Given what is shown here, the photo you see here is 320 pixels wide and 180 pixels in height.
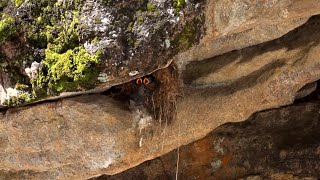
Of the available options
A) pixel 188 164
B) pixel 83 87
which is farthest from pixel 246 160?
pixel 83 87

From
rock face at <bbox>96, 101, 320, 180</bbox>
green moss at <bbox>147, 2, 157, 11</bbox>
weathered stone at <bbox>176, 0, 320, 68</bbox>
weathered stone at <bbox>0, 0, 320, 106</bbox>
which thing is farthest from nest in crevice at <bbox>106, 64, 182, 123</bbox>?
rock face at <bbox>96, 101, 320, 180</bbox>

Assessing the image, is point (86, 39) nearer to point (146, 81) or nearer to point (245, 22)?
point (146, 81)

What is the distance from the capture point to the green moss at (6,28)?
3418mm

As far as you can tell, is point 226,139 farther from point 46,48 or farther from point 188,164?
point 46,48

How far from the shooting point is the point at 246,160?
5449 mm

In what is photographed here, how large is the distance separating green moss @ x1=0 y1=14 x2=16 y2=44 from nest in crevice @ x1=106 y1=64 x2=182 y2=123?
1.10 meters

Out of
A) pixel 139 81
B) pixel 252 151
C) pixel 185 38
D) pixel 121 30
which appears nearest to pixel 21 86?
pixel 121 30

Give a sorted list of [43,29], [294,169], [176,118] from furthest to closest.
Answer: [294,169], [176,118], [43,29]

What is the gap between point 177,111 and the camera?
14.5 feet

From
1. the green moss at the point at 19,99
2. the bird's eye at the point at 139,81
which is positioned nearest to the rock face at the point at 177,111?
the bird's eye at the point at 139,81

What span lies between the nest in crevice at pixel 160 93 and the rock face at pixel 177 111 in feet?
0.18

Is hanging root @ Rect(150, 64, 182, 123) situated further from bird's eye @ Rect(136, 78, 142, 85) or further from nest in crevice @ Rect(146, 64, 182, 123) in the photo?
bird's eye @ Rect(136, 78, 142, 85)

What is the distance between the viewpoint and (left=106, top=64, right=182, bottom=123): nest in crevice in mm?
4230

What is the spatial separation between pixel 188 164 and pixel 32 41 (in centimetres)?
266
